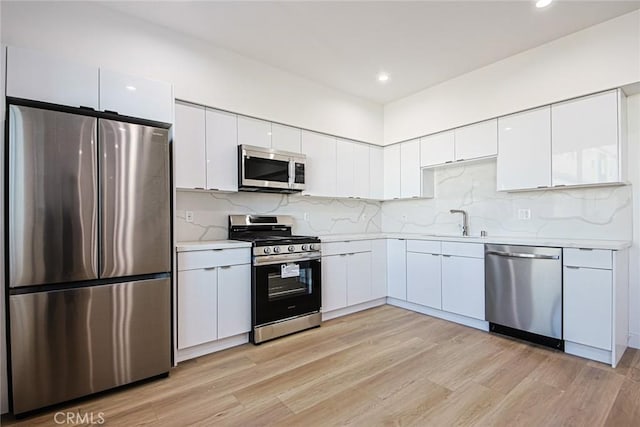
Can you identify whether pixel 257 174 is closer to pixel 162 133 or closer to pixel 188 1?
pixel 162 133

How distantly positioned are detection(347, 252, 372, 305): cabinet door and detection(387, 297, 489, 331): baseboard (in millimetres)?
444

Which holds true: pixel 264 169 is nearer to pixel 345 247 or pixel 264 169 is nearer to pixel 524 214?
pixel 345 247

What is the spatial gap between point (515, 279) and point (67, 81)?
3.88 m

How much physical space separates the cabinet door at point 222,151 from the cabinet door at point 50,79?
1015 millimetres

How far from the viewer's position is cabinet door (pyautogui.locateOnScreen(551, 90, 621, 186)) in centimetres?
270

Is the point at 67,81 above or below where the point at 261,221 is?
above

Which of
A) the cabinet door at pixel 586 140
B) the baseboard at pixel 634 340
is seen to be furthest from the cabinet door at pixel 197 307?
the baseboard at pixel 634 340

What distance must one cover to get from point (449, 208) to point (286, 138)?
2.28 meters

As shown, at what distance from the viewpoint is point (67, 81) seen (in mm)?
2092

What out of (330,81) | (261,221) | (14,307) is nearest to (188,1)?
(330,81)

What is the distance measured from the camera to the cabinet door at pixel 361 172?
14.4 ft

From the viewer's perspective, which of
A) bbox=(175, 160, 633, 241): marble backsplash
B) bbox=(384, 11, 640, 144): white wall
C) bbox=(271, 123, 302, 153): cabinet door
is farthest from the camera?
bbox=(271, 123, 302, 153): cabinet door

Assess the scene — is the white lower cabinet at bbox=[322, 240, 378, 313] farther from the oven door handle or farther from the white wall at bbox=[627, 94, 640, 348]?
the white wall at bbox=[627, 94, 640, 348]

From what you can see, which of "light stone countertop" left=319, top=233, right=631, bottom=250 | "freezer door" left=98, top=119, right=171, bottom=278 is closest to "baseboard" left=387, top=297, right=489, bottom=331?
"light stone countertop" left=319, top=233, right=631, bottom=250
